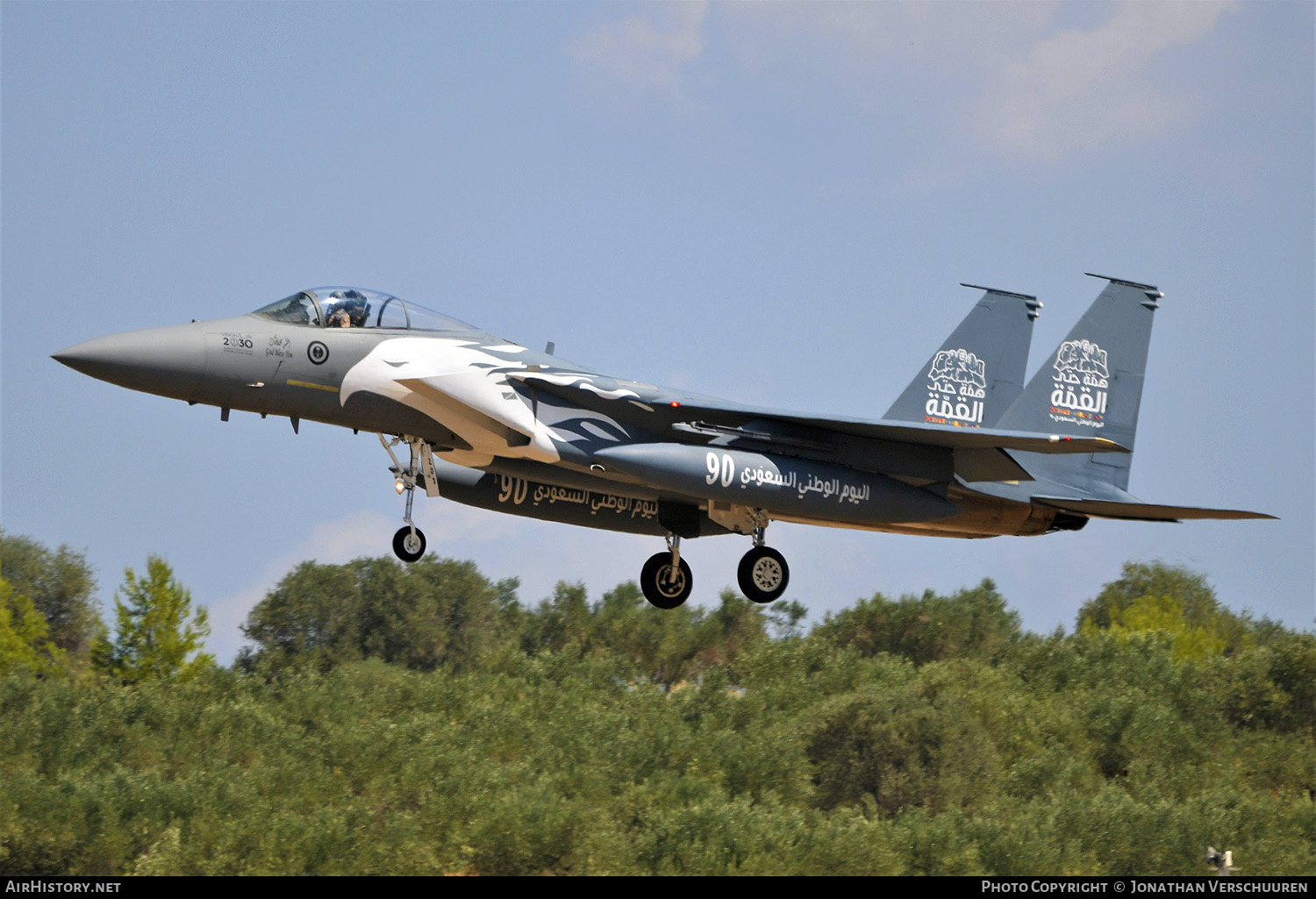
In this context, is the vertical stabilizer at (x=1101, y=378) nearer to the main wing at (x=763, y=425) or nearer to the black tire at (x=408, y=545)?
the main wing at (x=763, y=425)

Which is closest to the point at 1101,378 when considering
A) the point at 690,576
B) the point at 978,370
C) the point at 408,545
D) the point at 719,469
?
the point at 978,370

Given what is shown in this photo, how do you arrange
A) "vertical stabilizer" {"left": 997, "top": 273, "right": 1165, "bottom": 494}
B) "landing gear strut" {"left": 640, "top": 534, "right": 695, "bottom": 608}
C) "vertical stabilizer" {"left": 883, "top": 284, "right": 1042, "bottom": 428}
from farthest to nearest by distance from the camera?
"vertical stabilizer" {"left": 883, "top": 284, "right": 1042, "bottom": 428}
"vertical stabilizer" {"left": 997, "top": 273, "right": 1165, "bottom": 494}
"landing gear strut" {"left": 640, "top": 534, "right": 695, "bottom": 608}

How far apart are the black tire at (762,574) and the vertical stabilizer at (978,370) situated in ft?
11.0

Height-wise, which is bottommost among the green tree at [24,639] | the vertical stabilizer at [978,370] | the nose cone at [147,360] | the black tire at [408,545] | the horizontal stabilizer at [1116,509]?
the green tree at [24,639]

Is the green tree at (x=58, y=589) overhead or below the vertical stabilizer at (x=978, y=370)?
below

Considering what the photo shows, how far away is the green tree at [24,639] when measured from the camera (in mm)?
59625

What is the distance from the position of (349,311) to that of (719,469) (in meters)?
4.02

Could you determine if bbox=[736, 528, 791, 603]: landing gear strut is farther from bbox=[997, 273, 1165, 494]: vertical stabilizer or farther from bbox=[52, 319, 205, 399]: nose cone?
bbox=[52, 319, 205, 399]: nose cone

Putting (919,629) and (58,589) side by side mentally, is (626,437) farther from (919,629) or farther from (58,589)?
(58,589)

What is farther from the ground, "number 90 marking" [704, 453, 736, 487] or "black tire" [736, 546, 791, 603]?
"number 90 marking" [704, 453, 736, 487]

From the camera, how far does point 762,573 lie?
15.1 metres

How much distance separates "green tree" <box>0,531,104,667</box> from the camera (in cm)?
6994

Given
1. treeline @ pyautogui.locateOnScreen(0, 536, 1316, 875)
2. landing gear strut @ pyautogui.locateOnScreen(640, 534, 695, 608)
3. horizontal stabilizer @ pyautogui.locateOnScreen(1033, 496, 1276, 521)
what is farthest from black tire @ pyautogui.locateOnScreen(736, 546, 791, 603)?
treeline @ pyautogui.locateOnScreen(0, 536, 1316, 875)

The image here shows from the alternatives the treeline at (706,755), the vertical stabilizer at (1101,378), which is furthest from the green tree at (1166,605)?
the vertical stabilizer at (1101,378)
